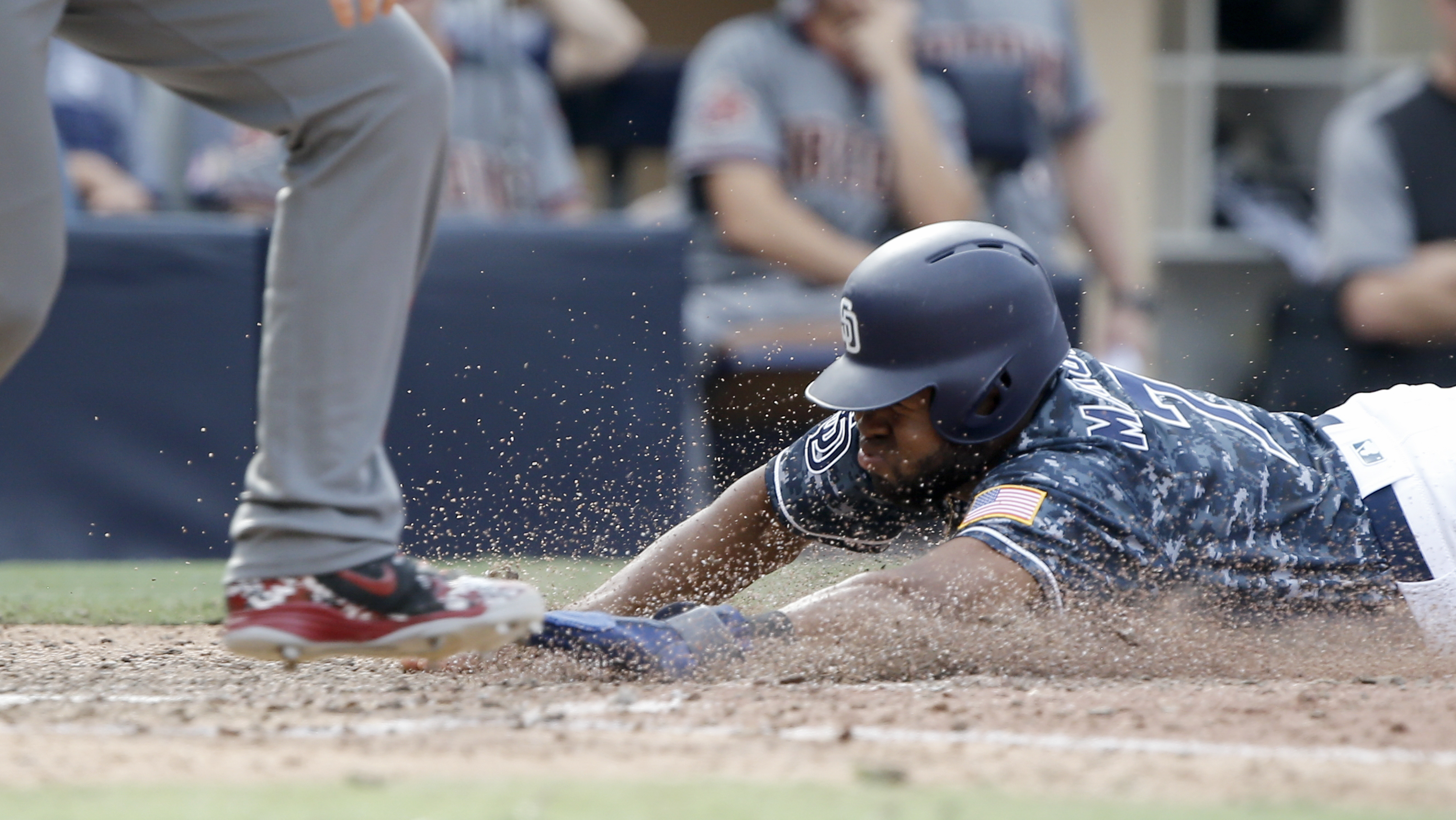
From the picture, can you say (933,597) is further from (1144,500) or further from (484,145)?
(484,145)

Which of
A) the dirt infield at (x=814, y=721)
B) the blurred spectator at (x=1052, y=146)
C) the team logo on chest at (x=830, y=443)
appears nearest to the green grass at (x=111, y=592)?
the dirt infield at (x=814, y=721)

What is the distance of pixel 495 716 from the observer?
9.28ft

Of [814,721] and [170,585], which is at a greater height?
[814,721]

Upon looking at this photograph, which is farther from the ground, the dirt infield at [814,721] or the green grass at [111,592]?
the dirt infield at [814,721]

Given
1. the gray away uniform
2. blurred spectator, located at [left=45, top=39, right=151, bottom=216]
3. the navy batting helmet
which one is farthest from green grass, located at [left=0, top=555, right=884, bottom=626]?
A: the gray away uniform

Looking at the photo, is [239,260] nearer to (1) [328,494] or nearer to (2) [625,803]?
(1) [328,494]

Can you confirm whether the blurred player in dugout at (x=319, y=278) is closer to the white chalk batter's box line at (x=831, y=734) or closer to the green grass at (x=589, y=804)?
the white chalk batter's box line at (x=831, y=734)

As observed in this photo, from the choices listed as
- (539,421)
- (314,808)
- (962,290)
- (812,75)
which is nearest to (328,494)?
(314,808)

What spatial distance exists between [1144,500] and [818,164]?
13.0ft

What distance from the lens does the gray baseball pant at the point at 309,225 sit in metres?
2.74

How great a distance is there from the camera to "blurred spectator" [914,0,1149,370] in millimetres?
7289

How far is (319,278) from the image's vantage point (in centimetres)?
280

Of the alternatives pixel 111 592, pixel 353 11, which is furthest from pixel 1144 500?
pixel 111 592

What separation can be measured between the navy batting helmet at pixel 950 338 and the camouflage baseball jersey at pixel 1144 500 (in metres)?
0.09
